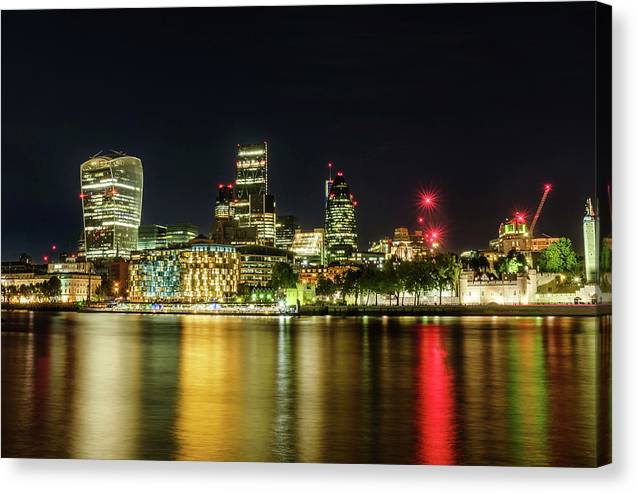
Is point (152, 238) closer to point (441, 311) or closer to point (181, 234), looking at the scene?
point (181, 234)

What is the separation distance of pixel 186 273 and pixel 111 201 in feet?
137

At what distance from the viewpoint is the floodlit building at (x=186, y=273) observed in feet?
220

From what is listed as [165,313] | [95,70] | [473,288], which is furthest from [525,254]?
[95,70]

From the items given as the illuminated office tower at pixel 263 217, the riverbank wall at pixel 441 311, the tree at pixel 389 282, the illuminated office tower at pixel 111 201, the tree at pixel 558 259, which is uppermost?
the illuminated office tower at pixel 263 217

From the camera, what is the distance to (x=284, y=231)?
51.4m

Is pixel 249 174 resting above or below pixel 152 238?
above

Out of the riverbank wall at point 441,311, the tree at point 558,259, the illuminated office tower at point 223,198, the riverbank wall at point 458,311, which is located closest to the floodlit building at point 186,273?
the riverbank wall at point 441,311

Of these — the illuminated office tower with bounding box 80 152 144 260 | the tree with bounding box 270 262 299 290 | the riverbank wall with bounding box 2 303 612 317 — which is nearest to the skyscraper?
the tree with bounding box 270 262 299 290

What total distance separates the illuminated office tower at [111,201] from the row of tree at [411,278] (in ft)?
49.5

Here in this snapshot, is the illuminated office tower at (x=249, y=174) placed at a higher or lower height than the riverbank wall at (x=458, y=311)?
higher

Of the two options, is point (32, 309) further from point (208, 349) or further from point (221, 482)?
point (221, 482)

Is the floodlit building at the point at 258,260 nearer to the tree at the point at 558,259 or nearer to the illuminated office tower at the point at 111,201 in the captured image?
the illuminated office tower at the point at 111,201

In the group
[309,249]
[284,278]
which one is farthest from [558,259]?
[309,249]

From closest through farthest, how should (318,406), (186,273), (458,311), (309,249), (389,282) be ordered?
(318,406) → (458,311) → (389,282) → (186,273) → (309,249)
